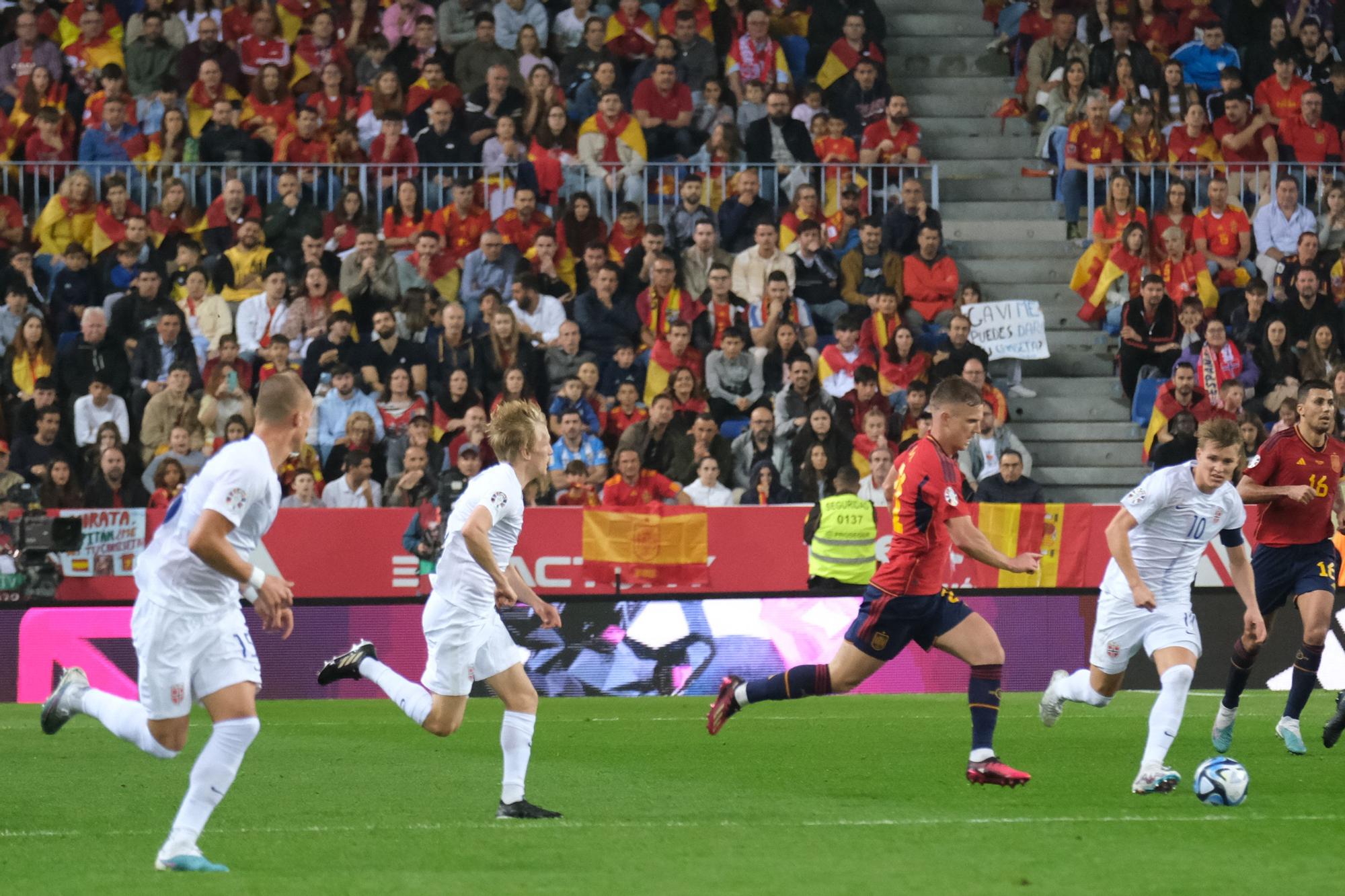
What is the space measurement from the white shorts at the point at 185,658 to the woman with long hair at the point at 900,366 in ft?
42.1

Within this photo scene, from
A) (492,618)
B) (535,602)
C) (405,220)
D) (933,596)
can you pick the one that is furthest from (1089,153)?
(492,618)

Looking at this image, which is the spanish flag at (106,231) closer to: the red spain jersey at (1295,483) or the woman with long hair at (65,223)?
the woman with long hair at (65,223)

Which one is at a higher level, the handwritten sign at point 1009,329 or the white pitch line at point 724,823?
the handwritten sign at point 1009,329

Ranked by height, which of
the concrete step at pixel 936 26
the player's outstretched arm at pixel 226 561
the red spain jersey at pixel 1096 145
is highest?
the concrete step at pixel 936 26

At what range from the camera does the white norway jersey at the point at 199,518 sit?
6695 millimetres

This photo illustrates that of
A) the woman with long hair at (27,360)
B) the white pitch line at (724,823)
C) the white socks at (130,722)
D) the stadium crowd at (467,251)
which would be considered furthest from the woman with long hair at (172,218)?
the white socks at (130,722)

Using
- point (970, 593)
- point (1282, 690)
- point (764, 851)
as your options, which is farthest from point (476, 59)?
point (764, 851)

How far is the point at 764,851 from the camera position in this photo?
742 centimetres

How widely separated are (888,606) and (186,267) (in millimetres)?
12391

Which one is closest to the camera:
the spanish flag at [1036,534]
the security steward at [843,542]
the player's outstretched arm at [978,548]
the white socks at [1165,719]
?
the player's outstretched arm at [978,548]

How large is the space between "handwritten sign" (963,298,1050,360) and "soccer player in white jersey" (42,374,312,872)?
1370 centimetres

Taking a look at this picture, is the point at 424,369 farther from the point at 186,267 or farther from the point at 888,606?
the point at 888,606

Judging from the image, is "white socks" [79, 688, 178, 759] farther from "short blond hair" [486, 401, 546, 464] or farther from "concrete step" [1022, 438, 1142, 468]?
"concrete step" [1022, 438, 1142, 468]

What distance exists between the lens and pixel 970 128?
2341 cm
